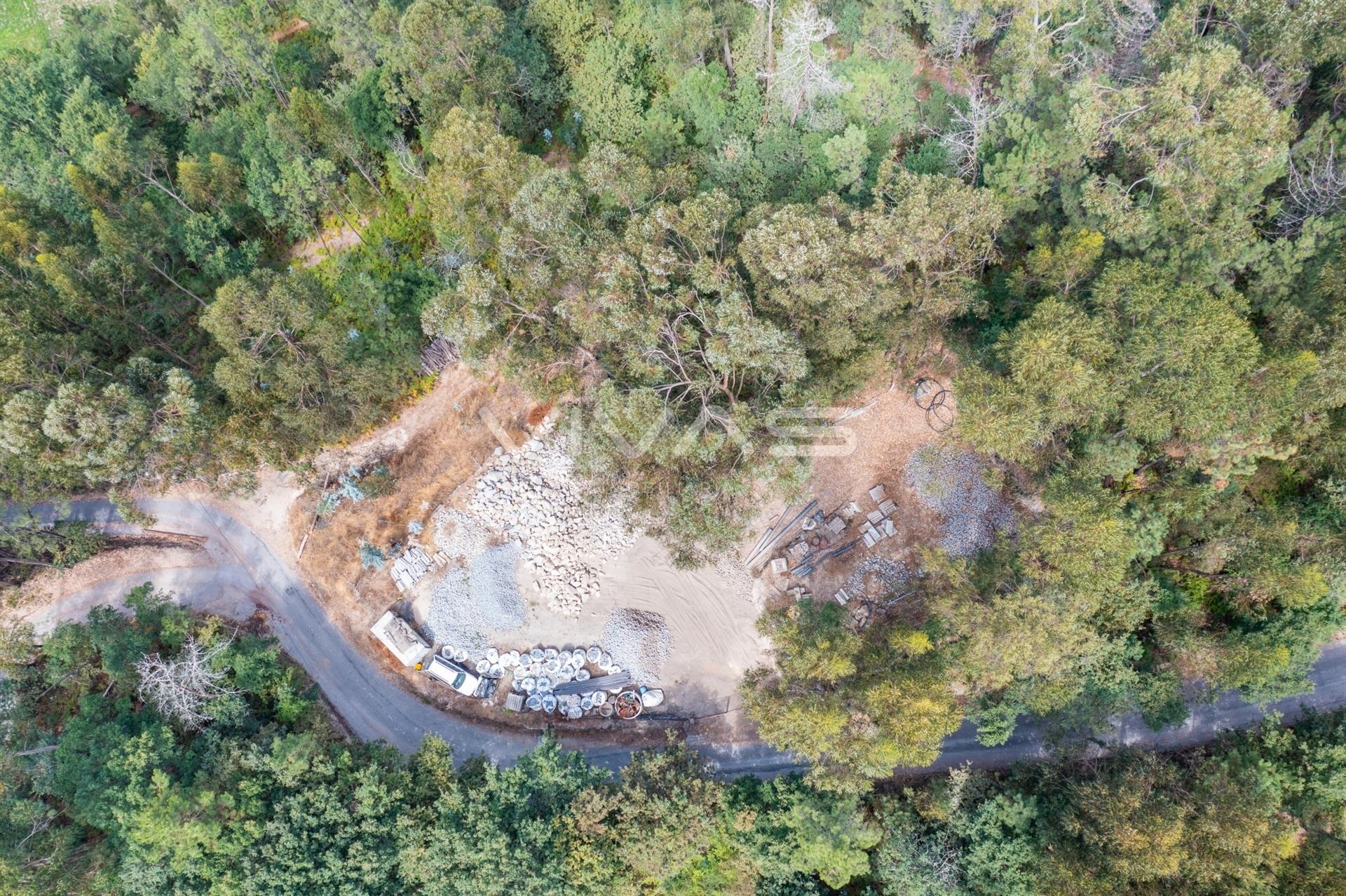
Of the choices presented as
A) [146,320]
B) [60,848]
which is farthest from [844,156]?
[60,848]

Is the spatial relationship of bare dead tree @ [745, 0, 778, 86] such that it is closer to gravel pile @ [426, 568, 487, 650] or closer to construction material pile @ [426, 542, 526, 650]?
construction material pile @ [426, 542, 526, 650]

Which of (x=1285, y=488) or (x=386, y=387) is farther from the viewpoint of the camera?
(x=386, y=387)

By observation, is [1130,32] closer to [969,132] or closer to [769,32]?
[969,132]

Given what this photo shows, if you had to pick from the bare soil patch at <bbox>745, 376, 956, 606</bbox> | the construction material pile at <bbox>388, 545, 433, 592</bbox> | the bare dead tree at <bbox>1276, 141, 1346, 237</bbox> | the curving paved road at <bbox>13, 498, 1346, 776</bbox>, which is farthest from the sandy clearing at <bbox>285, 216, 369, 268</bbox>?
the bare dead tree at <bbox>1276, 141, 1346, 237</bbox>

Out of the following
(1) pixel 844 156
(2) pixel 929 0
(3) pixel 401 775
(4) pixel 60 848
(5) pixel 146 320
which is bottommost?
(4) pixel 60 848

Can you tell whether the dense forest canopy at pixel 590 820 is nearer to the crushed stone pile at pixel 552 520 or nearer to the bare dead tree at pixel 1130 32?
the crushed stone pile at pixel 552 520

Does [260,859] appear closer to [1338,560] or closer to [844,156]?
[844,156]
